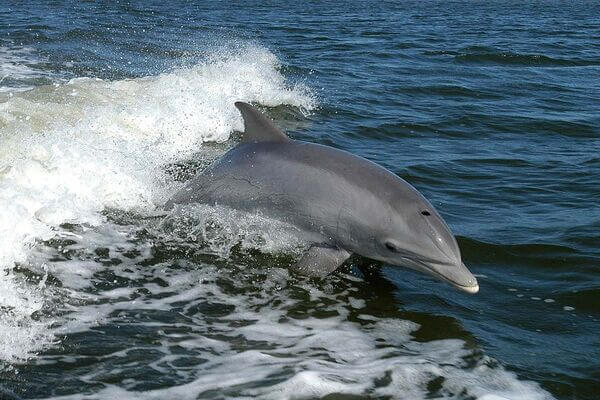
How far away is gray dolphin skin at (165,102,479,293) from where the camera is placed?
22.3 feet

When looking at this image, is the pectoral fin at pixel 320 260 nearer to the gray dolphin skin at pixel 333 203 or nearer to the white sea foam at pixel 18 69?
the gray dolphin skin at pixel 333 203

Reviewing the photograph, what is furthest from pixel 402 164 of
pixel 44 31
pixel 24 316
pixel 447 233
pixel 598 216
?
pixel 44 31

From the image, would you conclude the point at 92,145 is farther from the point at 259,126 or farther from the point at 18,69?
the point at 18,69

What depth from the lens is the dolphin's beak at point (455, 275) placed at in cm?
656

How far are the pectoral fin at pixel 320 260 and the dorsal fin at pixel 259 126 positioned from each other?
4.11 ft

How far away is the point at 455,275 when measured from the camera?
260 inches

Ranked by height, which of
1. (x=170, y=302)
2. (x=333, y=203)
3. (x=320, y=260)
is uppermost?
(x=333, y=203)

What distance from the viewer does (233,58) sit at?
20531mm

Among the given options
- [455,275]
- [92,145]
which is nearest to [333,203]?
[455,275]

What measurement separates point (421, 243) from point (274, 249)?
1565 millimetres

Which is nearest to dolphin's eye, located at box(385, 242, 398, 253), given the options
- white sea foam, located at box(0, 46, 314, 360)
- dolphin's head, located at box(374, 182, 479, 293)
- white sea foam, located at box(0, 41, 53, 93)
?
dolphin's head, located at box(374, 182, 479, 293)

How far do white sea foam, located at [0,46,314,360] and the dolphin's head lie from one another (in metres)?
2.96

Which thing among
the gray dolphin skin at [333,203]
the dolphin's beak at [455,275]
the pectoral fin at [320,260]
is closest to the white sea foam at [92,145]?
the gray dolphin skin at [333,203]

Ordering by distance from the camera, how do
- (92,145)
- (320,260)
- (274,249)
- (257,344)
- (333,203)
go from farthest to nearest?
(92,145)
(274,249)
(333,203)
(320,260)
(257,344)
